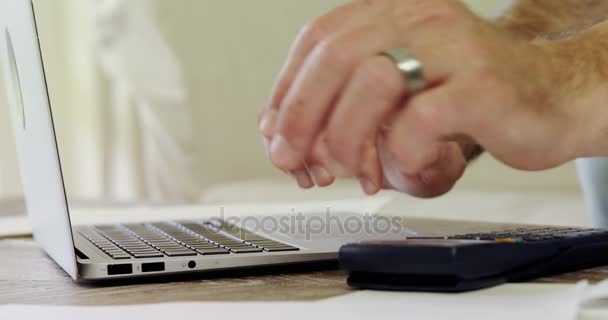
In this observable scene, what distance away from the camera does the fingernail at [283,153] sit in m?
0.58

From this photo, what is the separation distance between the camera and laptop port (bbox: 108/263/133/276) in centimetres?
62

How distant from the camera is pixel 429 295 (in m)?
0.53

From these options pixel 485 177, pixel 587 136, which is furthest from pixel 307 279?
→ pixel 485 177

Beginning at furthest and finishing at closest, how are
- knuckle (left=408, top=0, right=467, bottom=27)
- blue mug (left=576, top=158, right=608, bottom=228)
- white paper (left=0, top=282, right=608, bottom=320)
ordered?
blue mug (left=576, top=158, right=608, bottom=228)
knuckle (left=408, top=0, right=467, bottom=27)
white paper (left=0, top=282, right=608, bottom=320)

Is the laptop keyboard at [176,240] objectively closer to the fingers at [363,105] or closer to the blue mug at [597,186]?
the fingers at [363,105]

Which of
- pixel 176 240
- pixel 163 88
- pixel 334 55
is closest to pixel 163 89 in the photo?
pixel 163 88

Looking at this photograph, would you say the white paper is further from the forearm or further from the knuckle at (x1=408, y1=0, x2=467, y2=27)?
the forearm

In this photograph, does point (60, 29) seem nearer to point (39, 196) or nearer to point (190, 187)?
point (190, 187)

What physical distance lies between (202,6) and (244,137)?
0.42 metres

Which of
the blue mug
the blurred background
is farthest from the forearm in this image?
the blurred background

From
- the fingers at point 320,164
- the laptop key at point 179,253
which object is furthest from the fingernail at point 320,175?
the laptop key at point 179,253

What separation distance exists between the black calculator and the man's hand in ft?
0.20

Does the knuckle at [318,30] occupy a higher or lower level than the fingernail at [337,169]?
higher

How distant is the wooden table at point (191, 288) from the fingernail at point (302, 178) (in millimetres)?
70
